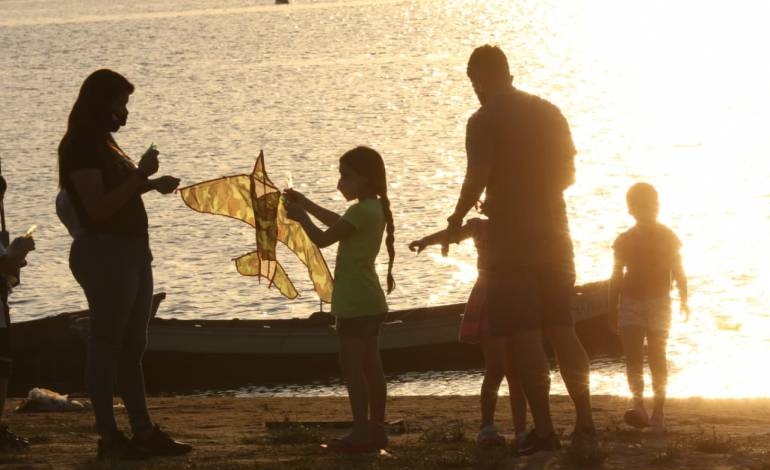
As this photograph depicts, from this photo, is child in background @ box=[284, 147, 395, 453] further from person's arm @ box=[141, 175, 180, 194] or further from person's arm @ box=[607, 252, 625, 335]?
person's arm @ box=[607, 252, 625, 335]

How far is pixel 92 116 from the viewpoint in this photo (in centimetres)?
965

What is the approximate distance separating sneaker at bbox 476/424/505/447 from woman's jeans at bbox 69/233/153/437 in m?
2.07

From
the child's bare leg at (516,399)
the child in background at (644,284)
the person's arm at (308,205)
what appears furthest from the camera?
the child in background at (644,284)

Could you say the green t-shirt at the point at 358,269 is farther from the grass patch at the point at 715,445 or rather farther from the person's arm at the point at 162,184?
the grass patch at the point at 715,445

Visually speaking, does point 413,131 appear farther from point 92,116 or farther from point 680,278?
point 92,116

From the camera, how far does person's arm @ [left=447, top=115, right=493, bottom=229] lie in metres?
9.50

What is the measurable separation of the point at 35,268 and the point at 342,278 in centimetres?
2922

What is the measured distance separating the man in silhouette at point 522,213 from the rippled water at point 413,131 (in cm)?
1408

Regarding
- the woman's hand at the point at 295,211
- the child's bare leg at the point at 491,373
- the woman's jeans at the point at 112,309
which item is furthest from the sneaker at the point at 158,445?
the child's bare leg at the point at 491,373

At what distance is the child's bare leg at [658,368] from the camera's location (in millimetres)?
11227

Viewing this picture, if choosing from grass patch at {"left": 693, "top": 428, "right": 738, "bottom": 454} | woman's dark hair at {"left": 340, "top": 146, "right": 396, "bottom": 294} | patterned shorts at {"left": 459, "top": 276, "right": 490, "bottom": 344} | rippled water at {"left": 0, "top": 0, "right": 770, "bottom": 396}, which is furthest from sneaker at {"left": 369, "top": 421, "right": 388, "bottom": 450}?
rippled water at {"left": 0, "top": 0, "right": 770, "bottom": 396}

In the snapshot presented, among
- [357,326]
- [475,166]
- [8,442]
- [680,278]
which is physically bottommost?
[8,442]

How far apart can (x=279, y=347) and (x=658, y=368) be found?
44.4 ft

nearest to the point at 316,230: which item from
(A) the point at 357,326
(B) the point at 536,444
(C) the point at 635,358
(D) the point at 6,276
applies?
(A) the point at 357,326
